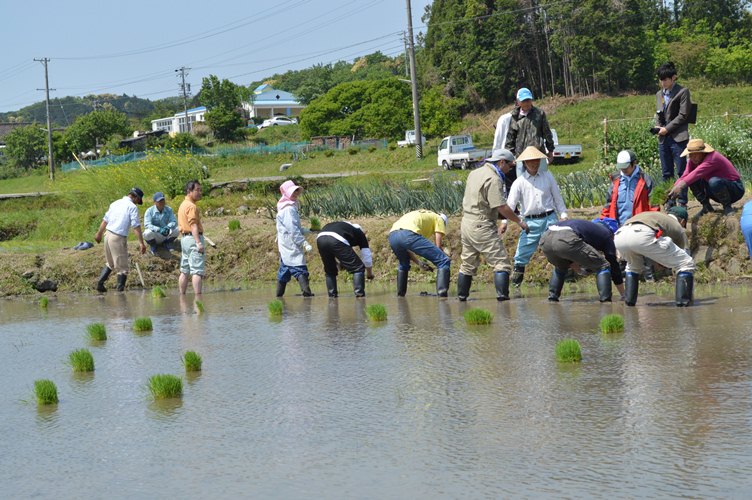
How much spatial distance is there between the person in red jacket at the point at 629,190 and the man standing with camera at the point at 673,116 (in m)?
1.16

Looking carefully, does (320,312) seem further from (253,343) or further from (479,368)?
(479,368)

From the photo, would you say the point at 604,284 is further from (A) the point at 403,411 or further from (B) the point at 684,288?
(A) the point at 403,411

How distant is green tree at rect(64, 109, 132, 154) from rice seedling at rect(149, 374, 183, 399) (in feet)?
307

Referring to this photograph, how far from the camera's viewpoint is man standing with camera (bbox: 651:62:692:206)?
13102 millimetres

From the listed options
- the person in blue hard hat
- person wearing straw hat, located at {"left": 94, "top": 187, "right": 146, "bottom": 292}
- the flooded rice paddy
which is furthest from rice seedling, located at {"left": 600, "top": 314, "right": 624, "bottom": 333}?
person wearing straw hat, located at {"left": 94, "top": 187, "right": 146, "bottom": 292}

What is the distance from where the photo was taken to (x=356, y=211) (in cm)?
1947

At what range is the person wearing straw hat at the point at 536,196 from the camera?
40.5 feet

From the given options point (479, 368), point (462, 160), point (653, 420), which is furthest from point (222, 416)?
point (462, 160)

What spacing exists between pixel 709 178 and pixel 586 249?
8.29 feet

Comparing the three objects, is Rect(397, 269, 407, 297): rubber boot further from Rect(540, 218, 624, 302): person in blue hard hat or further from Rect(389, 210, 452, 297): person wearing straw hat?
Rect(540, 218, 624, 302): person in blue hard hat

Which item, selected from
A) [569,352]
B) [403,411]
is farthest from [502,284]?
[403,411]

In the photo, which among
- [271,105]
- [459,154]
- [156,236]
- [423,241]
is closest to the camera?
[423,241]

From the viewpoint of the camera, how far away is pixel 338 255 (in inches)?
551

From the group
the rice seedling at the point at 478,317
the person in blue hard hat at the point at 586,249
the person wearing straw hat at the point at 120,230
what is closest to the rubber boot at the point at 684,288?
the person in blue hard hat at the point at 586,249
